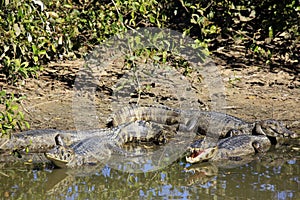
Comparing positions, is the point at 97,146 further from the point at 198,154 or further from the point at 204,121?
the point at 204,121

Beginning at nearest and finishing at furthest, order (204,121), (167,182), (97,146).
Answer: (167,182) < (97,146) < (204,121)

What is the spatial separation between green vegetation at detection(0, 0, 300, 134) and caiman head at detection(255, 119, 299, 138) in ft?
4.62

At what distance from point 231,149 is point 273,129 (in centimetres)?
78

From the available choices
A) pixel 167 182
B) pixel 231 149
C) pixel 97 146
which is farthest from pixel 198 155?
pixel 97 146

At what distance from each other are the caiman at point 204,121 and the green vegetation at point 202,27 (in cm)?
64

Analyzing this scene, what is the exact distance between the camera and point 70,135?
784 centimetres

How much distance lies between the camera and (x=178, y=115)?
8.52 metres

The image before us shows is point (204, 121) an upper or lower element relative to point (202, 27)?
lower

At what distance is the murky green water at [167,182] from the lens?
5.92 metres

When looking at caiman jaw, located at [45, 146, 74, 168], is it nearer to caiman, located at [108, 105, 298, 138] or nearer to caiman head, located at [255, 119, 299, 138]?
caiman, located at [108, 105, 298, 138]

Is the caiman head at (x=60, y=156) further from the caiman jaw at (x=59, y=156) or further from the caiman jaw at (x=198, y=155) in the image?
the caiman jaw at (x=198, y=155)

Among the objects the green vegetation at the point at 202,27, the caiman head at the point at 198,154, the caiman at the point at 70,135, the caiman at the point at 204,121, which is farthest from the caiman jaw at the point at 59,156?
the caiman at the point at 204,121

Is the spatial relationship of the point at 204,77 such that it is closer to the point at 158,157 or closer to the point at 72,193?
the point at 158,157

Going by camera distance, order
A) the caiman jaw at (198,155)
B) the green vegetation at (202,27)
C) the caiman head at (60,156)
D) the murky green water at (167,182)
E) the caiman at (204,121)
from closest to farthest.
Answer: the murky green water at (167,182) → the caiman head at (60,156) → the caiman jaw at (198,155) → the caiman at (204,121) → the green vegetation at (202,27)
